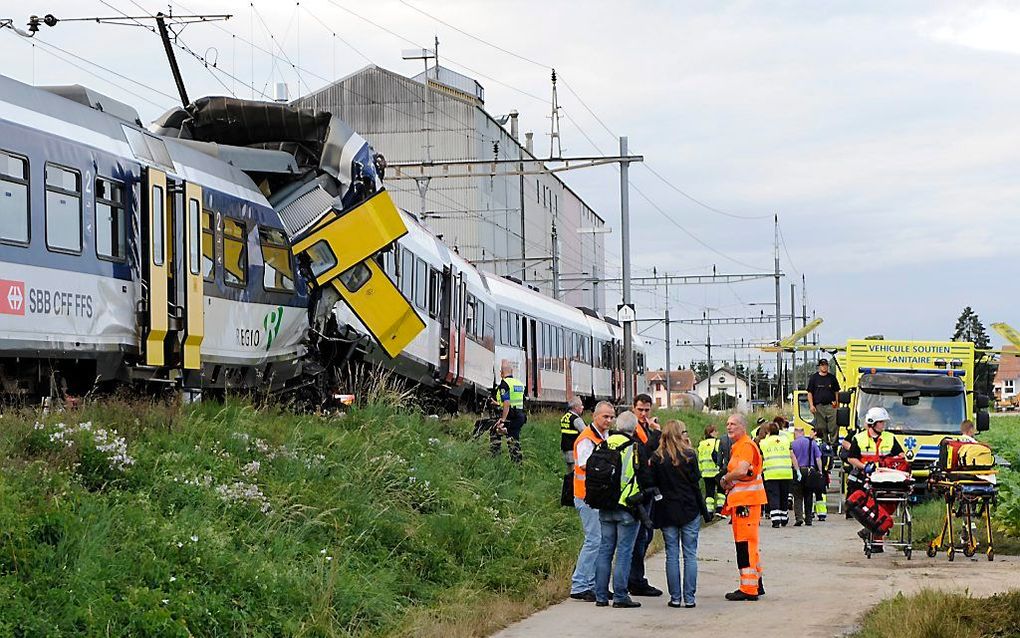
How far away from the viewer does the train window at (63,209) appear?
14.2m

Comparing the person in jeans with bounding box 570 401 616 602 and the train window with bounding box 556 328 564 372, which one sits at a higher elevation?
the train window with bounding box 556 328 564 372

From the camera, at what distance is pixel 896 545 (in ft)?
59.3

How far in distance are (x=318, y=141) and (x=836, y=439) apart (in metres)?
12.3

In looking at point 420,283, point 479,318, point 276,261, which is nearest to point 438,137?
point 479,318

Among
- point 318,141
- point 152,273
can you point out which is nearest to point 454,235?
point 318,141

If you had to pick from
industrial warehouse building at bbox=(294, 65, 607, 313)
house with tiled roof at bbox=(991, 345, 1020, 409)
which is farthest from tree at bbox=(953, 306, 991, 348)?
industrial warehouse building at bbox=(294, 65, 607, 313)

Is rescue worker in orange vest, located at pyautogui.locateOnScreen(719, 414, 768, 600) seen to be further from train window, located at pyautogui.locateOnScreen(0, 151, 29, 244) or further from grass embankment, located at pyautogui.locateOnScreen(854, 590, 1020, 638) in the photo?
train window, located at pyautogui.locateOnScreen(0, 151, 29, 244)

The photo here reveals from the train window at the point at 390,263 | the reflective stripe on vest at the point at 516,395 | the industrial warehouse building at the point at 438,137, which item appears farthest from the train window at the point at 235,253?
the industrial warehouse building at the point at 438,137

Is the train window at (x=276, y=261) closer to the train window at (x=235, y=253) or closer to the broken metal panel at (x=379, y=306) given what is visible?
the train window at (x=235, y=253)

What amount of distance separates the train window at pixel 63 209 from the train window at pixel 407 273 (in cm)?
899

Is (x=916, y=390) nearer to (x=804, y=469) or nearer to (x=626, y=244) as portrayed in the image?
(x=804, y=469)

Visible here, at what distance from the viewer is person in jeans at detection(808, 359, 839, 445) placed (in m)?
28.2

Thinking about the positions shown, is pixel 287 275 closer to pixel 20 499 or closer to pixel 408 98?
pixel 20 499

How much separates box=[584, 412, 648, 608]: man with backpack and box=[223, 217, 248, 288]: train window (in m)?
6.35
